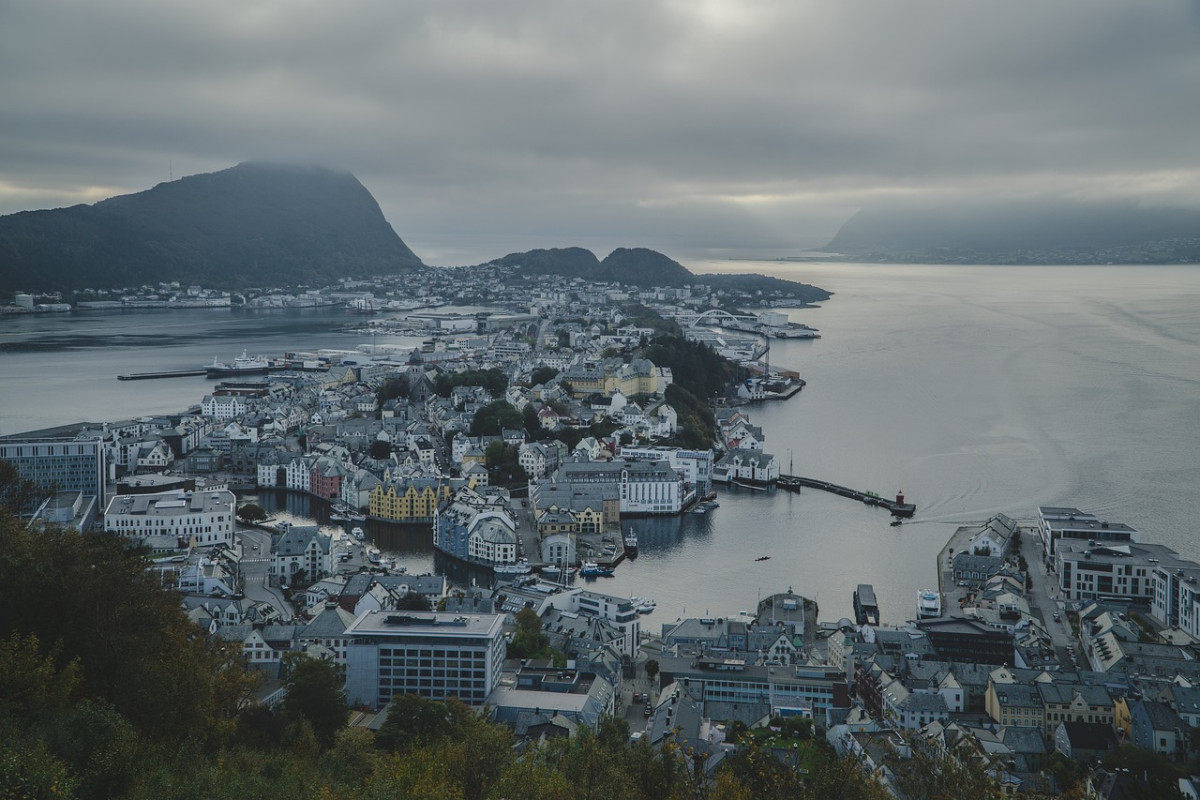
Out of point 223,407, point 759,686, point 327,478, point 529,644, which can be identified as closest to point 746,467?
point 327,478

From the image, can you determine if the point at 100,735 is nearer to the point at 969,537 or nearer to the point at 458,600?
the point at 458,600

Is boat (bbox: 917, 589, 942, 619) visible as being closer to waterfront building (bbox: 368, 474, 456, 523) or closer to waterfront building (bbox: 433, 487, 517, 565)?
waterfront building (bbox: 433, 487, 517, 565)

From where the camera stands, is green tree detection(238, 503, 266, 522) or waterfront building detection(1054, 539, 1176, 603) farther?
green tree detection(238, 503, 266, 522)

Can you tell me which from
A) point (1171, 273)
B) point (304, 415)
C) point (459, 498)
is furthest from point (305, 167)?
point (459, 498)

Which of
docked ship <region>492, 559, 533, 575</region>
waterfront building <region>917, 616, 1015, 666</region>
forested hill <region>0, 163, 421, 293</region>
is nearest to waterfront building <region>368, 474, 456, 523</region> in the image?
docked ship <region>492, 559, 533, 575</region>

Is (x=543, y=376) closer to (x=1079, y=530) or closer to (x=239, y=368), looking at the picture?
(x=239, y=368)

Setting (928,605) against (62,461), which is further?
(62,461)
